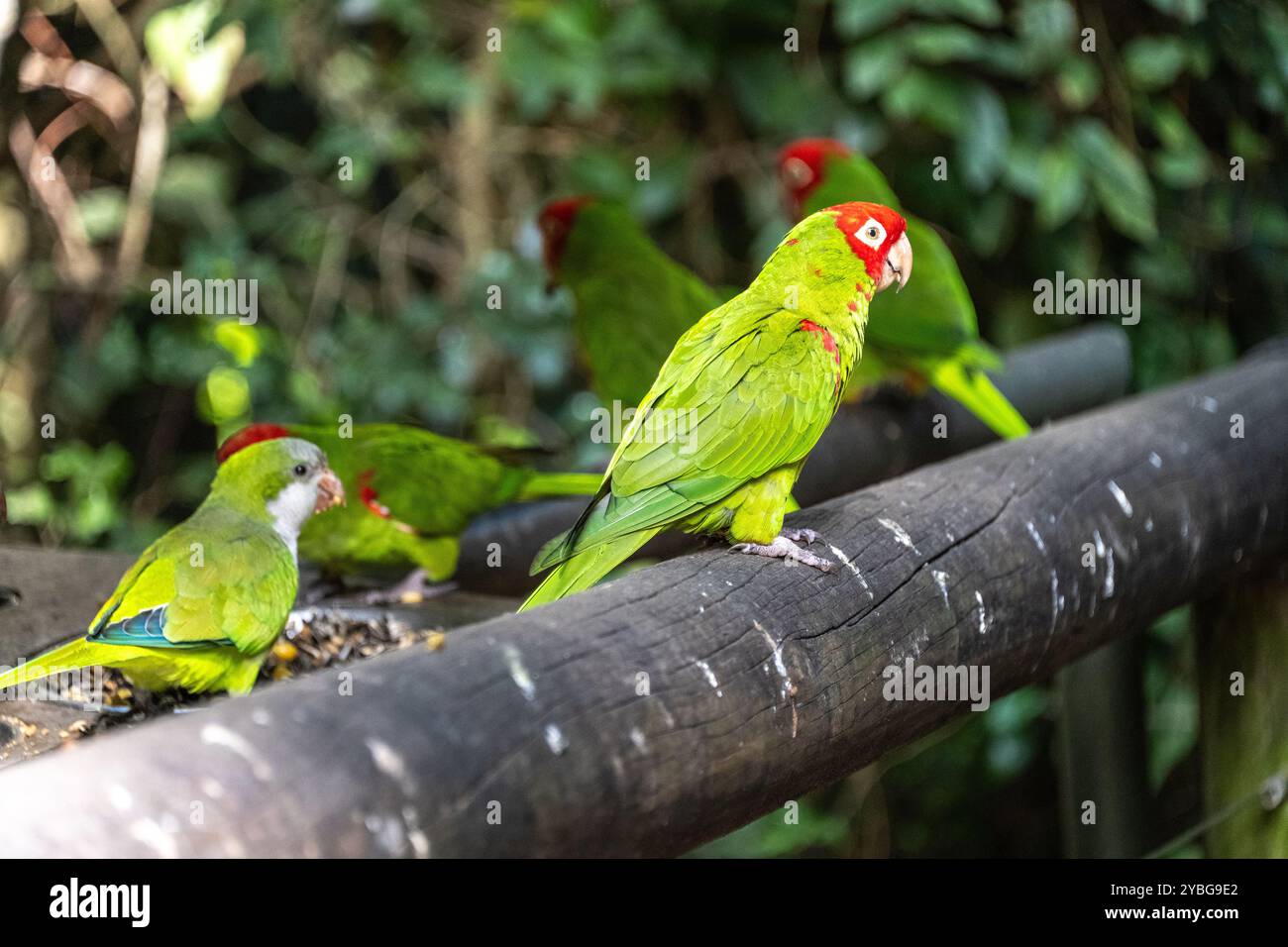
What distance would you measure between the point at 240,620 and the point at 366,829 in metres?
0.82

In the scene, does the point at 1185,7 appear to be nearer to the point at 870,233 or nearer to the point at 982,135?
the point at 982,135

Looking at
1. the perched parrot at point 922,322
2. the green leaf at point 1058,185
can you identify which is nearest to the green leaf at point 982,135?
the green leaf at point 1058,185

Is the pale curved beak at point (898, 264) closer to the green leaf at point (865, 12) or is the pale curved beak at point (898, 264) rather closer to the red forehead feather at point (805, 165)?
the red forehead feather at point (805, 165)

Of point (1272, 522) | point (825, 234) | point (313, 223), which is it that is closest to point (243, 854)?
point (825, 234)

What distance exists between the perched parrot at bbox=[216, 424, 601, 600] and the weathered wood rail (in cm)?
80

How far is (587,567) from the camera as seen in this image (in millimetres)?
1554

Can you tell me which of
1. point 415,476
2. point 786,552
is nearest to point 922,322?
point 415,476

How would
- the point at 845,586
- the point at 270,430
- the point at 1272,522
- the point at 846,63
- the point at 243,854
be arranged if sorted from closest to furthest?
the point at 243,854 < the point at 845,586 < the point at 270,430 < the point at 1272,522 < the point at 846,63

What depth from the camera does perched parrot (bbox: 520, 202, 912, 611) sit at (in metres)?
1.58

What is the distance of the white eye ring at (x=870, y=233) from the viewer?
1.71m

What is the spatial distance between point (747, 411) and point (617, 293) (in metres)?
1.08

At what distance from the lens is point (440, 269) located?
4.43 metres

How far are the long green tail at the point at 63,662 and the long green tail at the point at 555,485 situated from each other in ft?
3.16

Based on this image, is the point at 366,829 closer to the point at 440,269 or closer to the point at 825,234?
the point at 825,234
